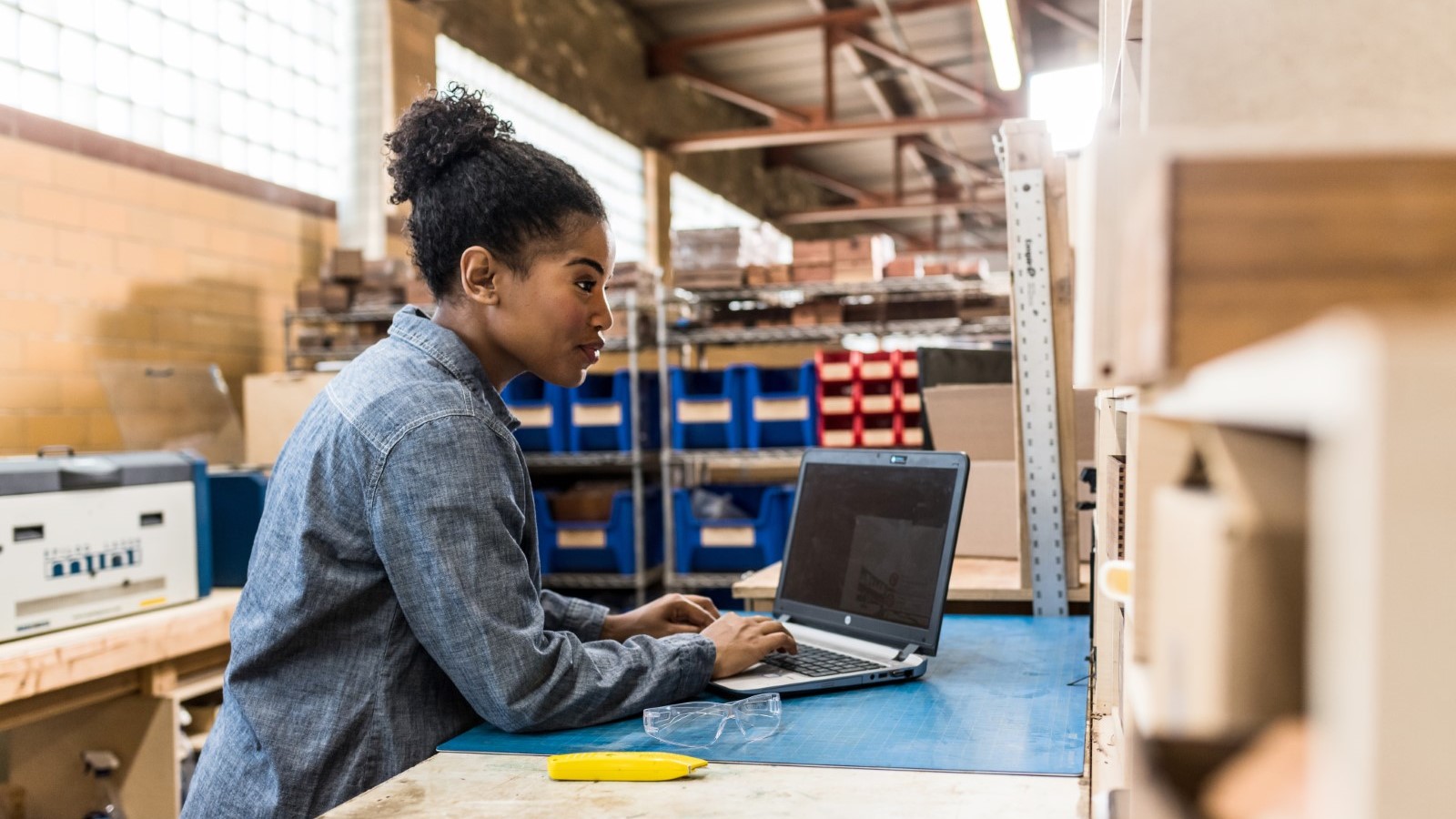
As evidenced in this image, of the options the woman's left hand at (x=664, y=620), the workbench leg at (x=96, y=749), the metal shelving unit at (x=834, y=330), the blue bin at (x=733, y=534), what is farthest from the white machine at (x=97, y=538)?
the metal shelving unit at (x=834, y=330)

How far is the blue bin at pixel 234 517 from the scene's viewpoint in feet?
10.1

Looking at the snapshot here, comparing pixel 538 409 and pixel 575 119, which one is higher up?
pixel 575 119

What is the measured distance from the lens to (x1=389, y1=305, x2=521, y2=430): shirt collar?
1453 millimetres

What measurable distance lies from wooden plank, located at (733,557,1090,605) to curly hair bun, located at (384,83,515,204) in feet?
3.33

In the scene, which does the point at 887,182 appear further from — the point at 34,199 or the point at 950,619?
the point at 950,619

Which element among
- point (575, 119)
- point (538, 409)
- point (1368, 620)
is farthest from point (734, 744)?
point (575, 119)

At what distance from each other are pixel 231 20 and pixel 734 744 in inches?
→ 164

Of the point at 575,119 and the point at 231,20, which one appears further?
the point at 575,119

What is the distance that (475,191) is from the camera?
150cm

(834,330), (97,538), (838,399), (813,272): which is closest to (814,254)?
(813,272)

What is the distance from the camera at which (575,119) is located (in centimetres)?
707

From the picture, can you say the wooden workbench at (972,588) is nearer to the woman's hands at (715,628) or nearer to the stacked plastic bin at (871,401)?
the woman's hands at (715,628)

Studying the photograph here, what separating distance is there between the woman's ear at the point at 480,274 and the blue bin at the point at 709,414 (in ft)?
10.8

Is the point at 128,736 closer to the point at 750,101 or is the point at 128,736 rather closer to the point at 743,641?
the point at 743,641
